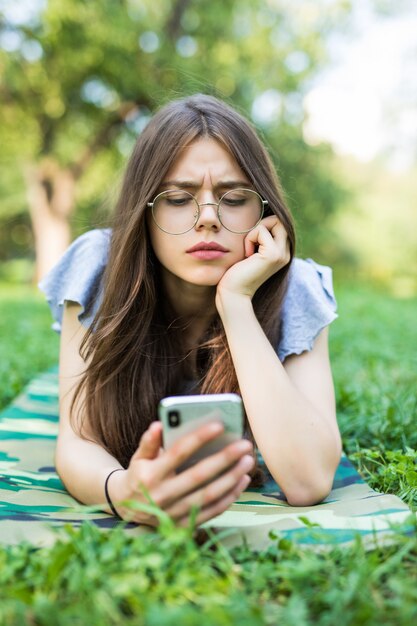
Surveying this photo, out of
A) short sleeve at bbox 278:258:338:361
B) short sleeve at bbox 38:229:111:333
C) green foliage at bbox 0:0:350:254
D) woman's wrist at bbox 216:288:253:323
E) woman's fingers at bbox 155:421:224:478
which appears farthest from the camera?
green foliage at bbox 0:0:350:254

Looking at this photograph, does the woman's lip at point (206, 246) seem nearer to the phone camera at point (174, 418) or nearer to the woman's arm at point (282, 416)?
the woman's arm at point (282, 416)

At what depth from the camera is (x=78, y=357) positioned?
2375mm

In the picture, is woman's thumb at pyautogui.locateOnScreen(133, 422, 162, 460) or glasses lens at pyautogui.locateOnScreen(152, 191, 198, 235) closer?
woman's thumb at pyautogui.locateOnScreen(133, 422, 162, 460)

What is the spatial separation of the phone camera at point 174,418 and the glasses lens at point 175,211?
885mm

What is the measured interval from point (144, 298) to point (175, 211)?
0.37 metres

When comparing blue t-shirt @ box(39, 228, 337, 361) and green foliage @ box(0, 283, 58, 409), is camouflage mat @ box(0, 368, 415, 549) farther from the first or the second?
green foliage @ box(0, 283, 58, 409)

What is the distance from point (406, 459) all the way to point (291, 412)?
20.6 inches

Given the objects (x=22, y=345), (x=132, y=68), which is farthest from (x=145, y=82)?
(x=22, y=345)

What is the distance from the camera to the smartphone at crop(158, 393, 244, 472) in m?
1.45

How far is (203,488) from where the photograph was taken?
1484 millimetres

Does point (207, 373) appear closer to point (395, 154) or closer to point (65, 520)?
point (65, 520)

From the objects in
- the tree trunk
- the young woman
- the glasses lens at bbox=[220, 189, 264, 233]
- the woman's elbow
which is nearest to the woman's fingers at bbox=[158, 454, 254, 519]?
the young woman

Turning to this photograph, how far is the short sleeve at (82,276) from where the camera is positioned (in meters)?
2.48

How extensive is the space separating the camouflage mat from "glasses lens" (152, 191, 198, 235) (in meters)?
0.96
